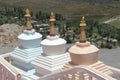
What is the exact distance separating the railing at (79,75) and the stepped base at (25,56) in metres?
2.46

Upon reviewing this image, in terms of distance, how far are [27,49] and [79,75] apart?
13.1ft

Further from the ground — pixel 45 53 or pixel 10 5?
pixel 45 53

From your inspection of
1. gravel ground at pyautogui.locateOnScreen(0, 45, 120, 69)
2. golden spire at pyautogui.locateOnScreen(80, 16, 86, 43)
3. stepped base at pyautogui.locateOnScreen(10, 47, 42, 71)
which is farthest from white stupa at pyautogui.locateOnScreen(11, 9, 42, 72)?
gravel ground at pyautogui.locateOnScreen(0, 45, 120, 69)

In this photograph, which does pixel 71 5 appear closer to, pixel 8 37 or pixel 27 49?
pixel 8 37

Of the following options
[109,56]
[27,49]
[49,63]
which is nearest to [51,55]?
[49,63]

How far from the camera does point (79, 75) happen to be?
8859 millimetres

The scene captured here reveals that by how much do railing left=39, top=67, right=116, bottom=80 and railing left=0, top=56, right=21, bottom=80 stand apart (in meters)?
1.08

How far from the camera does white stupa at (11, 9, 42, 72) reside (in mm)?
12133

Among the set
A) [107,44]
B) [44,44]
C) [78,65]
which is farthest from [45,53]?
[107,44]

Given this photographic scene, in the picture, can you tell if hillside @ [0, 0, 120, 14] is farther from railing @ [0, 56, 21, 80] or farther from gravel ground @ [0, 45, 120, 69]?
railing @ [0, 56, 21, 80]

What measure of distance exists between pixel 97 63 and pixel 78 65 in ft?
2.18

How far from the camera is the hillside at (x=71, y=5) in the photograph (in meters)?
64.3

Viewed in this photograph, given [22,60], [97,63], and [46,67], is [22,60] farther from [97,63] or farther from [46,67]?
[97,63]

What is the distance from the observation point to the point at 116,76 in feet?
32.9
